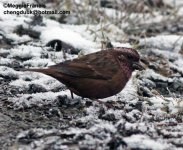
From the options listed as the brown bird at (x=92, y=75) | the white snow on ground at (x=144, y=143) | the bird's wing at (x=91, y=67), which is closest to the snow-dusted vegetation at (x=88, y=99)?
the white snow on ground at (x=144, y=143)

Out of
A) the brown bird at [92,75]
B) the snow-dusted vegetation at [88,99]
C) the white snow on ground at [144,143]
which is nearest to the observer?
the white snow on ground at [144,143]

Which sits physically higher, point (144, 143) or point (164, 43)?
point (164, 43)

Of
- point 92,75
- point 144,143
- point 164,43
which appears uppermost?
point 164,43

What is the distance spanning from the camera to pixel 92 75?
14.2 ft

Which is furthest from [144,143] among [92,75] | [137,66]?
[137,66]

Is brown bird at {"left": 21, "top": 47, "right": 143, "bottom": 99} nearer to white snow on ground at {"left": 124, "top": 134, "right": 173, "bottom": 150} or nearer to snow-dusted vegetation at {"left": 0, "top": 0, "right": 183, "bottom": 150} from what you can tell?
snow-dusted vegetation at {"left": 0, "top": 0, "right": 183, "bottom": 150}

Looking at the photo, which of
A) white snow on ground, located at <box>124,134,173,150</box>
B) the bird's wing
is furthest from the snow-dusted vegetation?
the bird's wing

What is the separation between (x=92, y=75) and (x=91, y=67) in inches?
3.0

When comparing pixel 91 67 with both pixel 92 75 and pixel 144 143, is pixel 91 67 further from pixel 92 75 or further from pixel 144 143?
pixel 144 143

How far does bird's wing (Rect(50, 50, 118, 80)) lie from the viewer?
14.1 ft

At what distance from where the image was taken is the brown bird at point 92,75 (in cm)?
429

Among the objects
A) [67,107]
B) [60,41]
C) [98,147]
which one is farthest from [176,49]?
[98,147]

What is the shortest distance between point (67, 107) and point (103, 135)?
916 millimetres

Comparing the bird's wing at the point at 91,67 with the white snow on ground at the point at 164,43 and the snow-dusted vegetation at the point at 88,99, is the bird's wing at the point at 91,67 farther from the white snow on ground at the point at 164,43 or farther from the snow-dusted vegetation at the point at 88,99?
the white snow on ground at the point at 164,43
